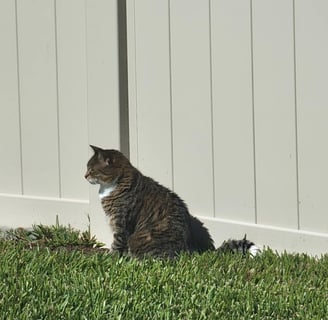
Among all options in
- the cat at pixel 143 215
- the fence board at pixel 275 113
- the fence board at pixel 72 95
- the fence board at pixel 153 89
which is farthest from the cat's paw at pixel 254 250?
the fence board at pixel 72 95

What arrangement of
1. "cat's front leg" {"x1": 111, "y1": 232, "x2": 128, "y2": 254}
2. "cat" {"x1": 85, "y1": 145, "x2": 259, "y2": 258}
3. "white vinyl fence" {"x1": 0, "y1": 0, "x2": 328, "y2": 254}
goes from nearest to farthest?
"white vinyl fence" {"x1": 0, "y1": 0, "x2": 328, "y2": 254} < "cat" {"x1": 85, "y1": 145, "x2": 259, "y2": 258} < "cat's front leg" {"x1": 111, "y1": 232, "x2": 128, "y2": 254}

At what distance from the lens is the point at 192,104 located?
641 centimetres

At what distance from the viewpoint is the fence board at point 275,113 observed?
5.73 meters

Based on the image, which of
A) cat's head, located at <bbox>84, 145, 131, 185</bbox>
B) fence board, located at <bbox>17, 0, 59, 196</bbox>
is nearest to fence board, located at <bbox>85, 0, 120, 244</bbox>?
cat's head, located at <bbox>84, 145, 131, 185</bbox>

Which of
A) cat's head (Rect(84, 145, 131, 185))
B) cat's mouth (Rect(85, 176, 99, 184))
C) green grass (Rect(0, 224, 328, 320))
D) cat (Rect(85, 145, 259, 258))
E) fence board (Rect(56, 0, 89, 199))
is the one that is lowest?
green grass (Rect(0, 224, 328, 320))

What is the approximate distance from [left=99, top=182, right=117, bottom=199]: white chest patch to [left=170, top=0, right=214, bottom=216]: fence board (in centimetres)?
42

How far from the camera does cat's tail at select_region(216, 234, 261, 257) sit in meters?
5.89

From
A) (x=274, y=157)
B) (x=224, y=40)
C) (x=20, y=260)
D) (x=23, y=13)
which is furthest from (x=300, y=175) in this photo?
(x=23, y=13)

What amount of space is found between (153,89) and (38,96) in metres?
1.32

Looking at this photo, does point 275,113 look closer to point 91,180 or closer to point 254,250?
point 254,250

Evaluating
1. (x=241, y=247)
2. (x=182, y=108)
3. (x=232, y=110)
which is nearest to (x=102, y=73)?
(x=182, y=108)

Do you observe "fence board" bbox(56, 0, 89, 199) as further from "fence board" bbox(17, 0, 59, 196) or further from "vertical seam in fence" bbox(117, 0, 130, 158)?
"vertical seam in fence" bbox(117, 0, 130, 158)

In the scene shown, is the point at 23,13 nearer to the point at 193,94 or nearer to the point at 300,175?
the point at 193,94

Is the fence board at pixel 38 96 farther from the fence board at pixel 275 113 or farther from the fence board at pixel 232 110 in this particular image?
the fence board at pixel 275 113
